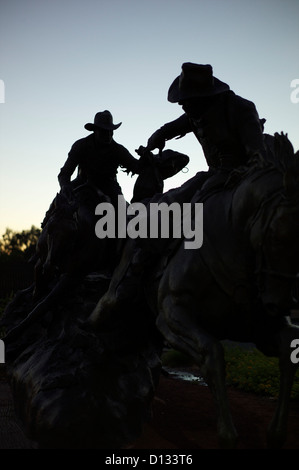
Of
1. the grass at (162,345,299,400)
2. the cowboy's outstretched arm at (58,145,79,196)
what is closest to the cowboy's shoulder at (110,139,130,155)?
the cowboy's outstretched arm at (58,145,79,196)

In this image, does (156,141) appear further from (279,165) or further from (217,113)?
(279,165)

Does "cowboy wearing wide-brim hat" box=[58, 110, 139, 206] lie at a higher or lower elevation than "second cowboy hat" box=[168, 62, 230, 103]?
lower

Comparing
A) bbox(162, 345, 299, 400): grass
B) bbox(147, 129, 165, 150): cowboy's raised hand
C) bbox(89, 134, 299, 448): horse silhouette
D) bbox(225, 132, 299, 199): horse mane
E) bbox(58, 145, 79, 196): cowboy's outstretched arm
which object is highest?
bbox(147, 129, 165, 150): cowboy's raised hand

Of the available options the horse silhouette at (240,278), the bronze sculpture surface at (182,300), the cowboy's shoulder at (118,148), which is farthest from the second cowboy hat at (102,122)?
the horse silhouette at (240,278)

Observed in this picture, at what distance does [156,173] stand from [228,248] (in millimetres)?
1712

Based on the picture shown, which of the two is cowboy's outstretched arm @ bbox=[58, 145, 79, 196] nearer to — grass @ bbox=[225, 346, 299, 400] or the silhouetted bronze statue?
the silhouetted bronze statue

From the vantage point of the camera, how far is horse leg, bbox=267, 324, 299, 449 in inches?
108

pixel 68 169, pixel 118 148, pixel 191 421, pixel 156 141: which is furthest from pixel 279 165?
pixel 191 421

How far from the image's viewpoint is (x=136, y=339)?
437 cm

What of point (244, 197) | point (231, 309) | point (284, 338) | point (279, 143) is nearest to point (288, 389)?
point (284, 338)

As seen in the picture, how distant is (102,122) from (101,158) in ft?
1.16

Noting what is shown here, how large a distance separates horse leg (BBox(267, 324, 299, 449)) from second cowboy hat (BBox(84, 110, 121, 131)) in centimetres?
268

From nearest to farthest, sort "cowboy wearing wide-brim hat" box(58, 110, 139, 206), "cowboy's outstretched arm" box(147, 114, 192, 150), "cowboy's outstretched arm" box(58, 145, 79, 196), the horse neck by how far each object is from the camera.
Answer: the horse neck → "cowboy's outstretched arm" box(147, 114, 192, 150) → "cowboy's outstretched arm" box(58, 145, 79, 196) → "cowboy wearing wide-brim hat" box(58, 110, 139, 206)

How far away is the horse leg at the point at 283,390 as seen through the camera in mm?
2752
